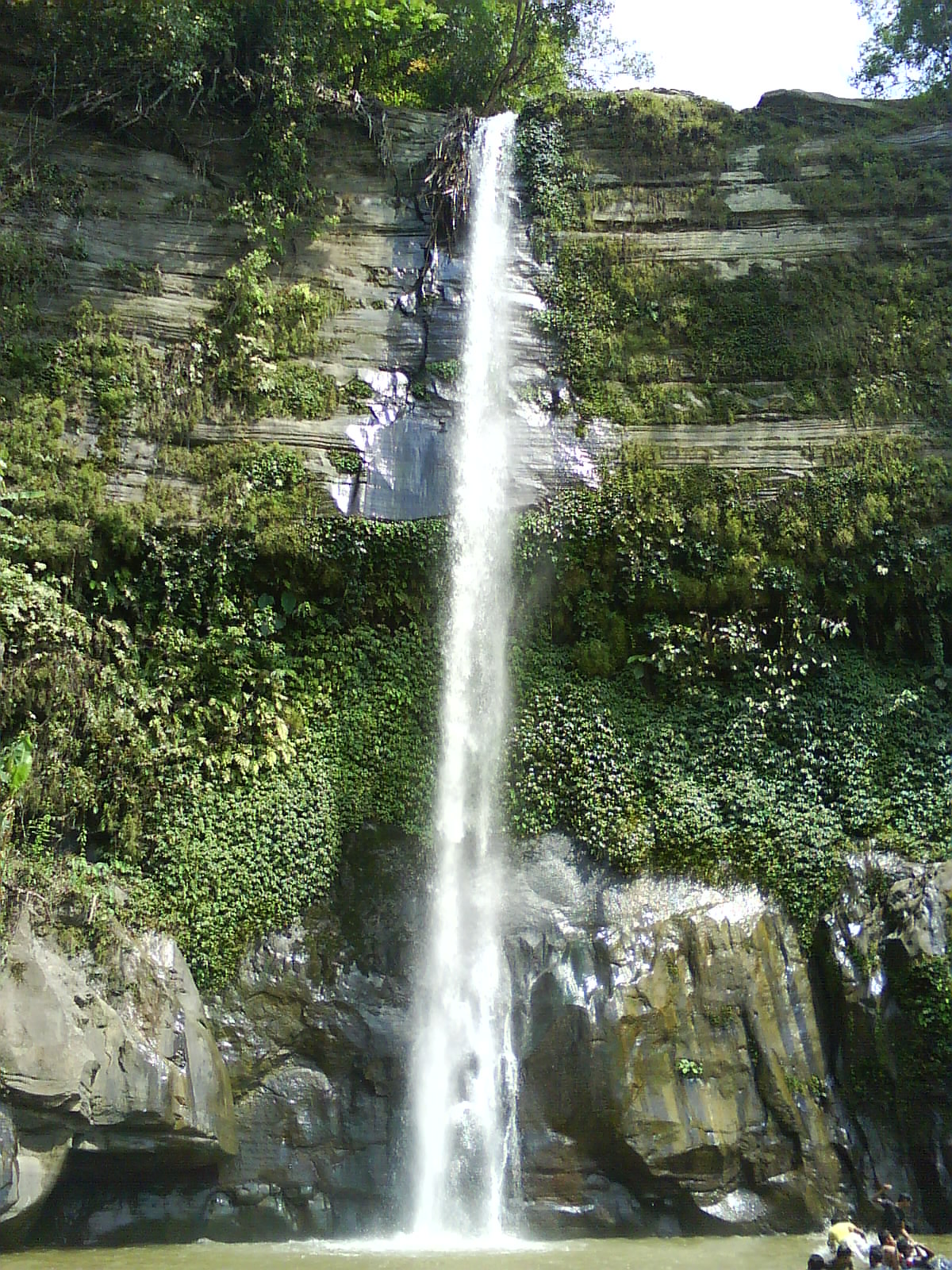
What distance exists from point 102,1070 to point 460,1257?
3.33 meters

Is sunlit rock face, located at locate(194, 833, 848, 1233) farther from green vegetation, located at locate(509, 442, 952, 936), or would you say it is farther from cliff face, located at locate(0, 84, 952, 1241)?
green vegetation, located at locate(509, 442, 952, 936)

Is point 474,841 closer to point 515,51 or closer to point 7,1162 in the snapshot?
point 7,1162

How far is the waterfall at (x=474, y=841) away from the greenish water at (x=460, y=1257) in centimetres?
94

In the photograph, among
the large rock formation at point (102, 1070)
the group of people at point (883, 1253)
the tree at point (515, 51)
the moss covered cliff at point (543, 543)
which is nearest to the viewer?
the group of people at point (883, 1253)

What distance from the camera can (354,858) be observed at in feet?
38.2

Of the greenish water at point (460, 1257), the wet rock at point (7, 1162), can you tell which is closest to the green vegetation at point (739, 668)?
the greenish water at point (460, 1257)

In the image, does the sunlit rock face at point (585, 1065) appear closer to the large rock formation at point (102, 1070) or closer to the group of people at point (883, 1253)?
the large rock formation at point (102, 1070)

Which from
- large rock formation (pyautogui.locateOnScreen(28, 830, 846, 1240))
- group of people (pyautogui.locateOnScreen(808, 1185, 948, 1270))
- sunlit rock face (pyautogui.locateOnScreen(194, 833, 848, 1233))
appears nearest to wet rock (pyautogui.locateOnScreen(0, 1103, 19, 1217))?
large rock formation (pyautogui.locateOnScreen(28, 830, 846, 1240))

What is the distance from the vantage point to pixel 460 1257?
8.41 meters

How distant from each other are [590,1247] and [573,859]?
3.80 metres

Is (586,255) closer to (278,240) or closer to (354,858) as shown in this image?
(278,240)

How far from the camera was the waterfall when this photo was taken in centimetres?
999

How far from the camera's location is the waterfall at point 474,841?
999 centimetres

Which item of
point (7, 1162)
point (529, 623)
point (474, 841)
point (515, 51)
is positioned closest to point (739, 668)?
point (529, 623)
